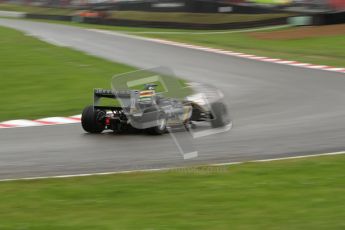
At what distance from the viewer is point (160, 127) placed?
31.6 feet

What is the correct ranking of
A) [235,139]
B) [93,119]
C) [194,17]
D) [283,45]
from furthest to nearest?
[194,17] → [283,45] → [93,119] → [235,139]

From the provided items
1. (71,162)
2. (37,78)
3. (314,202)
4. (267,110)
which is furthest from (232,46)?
(314,202)

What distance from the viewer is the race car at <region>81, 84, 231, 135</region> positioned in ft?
31.0

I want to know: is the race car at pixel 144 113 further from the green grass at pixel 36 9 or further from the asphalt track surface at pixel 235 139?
the green grass at pixel 36 9

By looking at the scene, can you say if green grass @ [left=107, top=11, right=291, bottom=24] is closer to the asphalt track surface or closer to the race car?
the asphalt track surface

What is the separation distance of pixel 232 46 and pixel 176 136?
17507mm

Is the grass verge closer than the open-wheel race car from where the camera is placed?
No

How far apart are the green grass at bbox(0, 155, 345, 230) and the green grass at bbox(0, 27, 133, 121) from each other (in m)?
5.84

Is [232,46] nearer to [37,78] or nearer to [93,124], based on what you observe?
[37,78]

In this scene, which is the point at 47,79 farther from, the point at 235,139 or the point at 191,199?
the point at 191,199

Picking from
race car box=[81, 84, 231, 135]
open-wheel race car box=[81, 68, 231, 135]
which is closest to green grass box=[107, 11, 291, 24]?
open-wheel race car box=[81, 68, 231, 135]

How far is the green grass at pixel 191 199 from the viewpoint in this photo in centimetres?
525

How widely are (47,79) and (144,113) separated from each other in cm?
768

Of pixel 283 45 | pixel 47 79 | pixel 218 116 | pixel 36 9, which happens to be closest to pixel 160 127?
pixel 218 116
